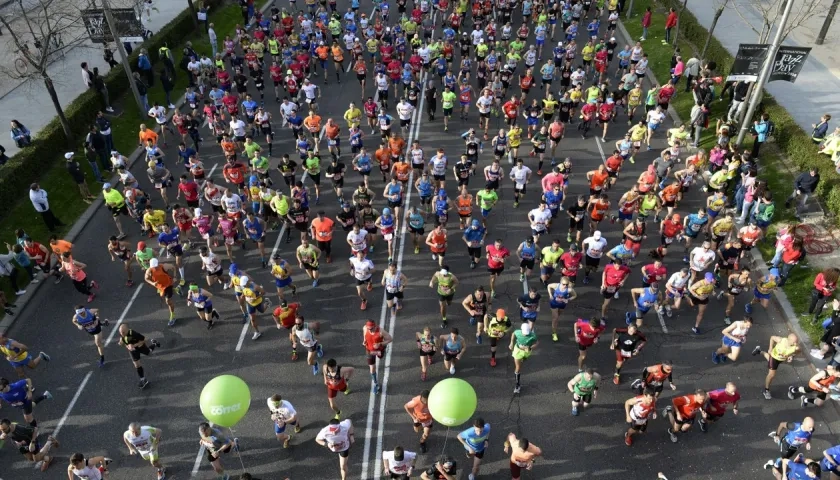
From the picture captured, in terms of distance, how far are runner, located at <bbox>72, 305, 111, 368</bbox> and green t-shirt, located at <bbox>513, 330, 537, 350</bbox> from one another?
8.56 meters

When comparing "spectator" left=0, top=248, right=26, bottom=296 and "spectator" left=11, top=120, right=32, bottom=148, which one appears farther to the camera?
"spectator" left=11, top=120, right=32, bottom=148

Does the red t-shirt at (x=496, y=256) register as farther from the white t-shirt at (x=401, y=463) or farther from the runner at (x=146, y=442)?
the runner at (x=146, y=442)

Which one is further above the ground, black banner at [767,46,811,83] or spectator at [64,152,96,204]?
black banner at [767,46,811,83]

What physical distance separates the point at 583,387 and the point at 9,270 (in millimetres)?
13483

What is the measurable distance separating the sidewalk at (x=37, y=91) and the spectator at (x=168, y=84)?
275cm

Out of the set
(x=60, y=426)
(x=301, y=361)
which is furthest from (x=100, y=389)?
(x=301, y=361)

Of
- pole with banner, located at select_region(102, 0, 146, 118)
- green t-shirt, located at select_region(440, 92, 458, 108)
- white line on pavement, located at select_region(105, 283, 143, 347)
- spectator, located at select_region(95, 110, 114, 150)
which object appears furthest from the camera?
pole with banner, located at select_region(102, 0, 146, 118)

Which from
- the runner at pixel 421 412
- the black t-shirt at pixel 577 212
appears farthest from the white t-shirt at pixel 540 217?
the runner at pixel 421 412

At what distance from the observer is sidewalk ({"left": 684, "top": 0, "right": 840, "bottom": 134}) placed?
21.4 metres

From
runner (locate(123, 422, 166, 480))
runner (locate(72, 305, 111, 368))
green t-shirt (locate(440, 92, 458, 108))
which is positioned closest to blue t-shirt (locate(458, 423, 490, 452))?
runner (locate(123, 422, 166, 480))

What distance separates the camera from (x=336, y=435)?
944cm

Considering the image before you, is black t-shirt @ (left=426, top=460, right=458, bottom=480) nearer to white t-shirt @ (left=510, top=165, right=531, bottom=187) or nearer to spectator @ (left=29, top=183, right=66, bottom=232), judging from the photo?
white t-shirt @ (left=510, top=165, right=531, bottom=187)

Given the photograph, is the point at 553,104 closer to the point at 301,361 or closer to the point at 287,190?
the point at 287,190

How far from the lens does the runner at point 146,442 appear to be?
9648mm
